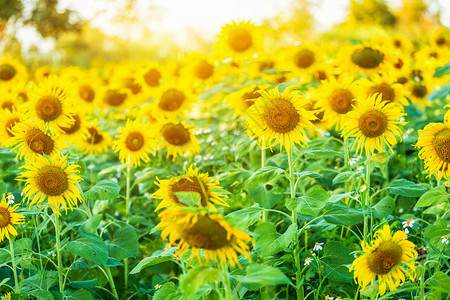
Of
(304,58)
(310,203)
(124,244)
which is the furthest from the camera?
(304,58)

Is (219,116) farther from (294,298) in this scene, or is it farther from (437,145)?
(437,145)

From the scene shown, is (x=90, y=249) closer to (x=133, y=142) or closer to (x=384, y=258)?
(x=133, y=142)

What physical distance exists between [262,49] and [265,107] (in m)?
2.04

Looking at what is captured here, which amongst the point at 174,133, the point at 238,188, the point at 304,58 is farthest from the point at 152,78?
the point at 238,188

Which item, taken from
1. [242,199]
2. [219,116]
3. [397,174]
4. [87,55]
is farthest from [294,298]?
[87,55]

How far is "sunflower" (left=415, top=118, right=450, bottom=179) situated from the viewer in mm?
2602

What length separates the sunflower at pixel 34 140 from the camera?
3.00 meters

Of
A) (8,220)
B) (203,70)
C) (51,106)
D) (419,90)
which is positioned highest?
(419,90)

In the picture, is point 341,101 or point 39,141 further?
point 341,101

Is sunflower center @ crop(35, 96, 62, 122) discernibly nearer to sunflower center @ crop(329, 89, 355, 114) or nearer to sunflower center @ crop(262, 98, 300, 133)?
sunflower center @ crop(262, 98, 300, 133)

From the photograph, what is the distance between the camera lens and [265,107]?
8.76 feet

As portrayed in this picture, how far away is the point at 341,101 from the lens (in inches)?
132

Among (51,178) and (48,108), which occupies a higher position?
(48,108)

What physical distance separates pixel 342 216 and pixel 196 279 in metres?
0.96
